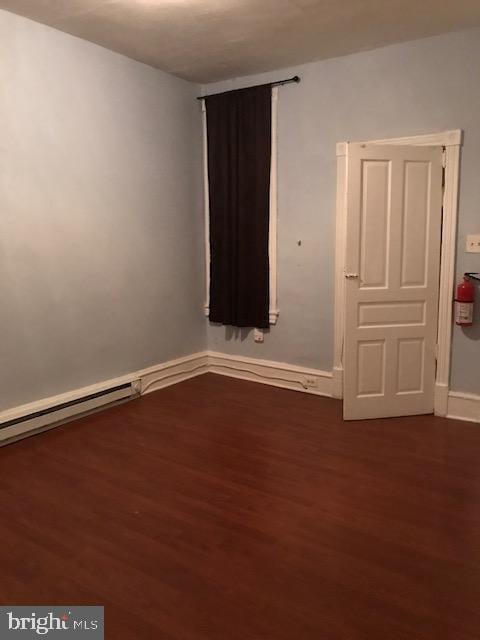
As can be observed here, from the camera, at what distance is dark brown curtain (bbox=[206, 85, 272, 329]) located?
4.57 metres

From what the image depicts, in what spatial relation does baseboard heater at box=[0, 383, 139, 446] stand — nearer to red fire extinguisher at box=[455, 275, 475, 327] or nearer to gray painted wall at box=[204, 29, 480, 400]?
gray painted wall at box=[204, 29, 480, 400]

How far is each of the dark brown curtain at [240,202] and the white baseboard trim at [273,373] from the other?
0.39 m

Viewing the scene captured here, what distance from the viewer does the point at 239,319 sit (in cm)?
493

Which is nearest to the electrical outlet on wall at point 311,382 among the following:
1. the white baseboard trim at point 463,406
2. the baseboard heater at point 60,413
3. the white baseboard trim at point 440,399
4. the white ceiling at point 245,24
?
the white baseboard trim at point 440,399

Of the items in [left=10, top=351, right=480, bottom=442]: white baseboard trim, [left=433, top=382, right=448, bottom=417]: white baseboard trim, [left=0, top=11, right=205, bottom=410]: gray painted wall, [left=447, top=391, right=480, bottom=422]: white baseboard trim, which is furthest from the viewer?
[left=433, top=382, right=448, bottom=417]: white baseboard trim

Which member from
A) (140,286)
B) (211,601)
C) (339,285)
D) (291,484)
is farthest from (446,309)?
(211,601)

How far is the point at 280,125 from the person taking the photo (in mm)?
4488

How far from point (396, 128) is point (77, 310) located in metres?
2.85

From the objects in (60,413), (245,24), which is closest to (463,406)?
(60,413)

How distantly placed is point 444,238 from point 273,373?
6.41 feet

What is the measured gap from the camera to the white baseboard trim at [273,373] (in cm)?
457

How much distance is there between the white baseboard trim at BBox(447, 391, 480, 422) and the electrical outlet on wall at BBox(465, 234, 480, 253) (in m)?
1.09
